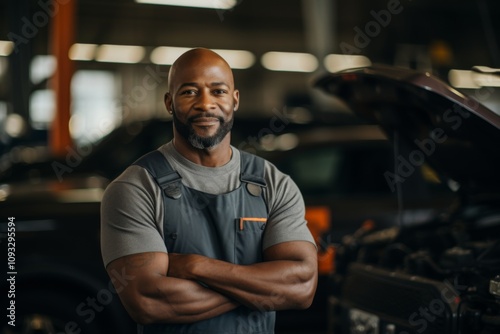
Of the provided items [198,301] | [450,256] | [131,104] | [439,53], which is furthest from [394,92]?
[131,104]

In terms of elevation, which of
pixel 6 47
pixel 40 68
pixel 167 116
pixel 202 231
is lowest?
pixel 202 231

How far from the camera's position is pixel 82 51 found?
306 inches


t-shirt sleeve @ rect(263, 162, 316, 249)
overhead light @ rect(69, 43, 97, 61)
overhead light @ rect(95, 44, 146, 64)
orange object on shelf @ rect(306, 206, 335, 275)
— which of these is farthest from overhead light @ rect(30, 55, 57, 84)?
t-shirt sleeve @ rect(263, 162, 316, 249)

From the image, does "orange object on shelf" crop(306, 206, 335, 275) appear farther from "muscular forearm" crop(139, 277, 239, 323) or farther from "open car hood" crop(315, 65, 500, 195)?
"muscular forearm" crop(139, 277, 239, 323)

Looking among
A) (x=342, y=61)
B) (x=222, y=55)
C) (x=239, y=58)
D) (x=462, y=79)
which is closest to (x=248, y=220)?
(x=462, y=79)

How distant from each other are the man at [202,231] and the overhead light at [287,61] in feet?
26.5

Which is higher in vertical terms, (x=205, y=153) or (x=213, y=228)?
(x=205, y=153)

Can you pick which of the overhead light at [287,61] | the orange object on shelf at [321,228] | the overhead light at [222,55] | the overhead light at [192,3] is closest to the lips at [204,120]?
the orange object on shelf at [321,228]

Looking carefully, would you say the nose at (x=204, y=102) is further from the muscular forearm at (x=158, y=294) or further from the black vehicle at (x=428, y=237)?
the black vehicle at (x=428, y=237)

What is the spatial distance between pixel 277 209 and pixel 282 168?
116 inches

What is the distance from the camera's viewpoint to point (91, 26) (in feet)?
24.9

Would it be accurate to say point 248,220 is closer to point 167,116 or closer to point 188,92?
point 188,92

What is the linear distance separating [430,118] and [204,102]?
4.01 feet

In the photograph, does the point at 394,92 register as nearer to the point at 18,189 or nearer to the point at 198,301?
the point at 198,301
